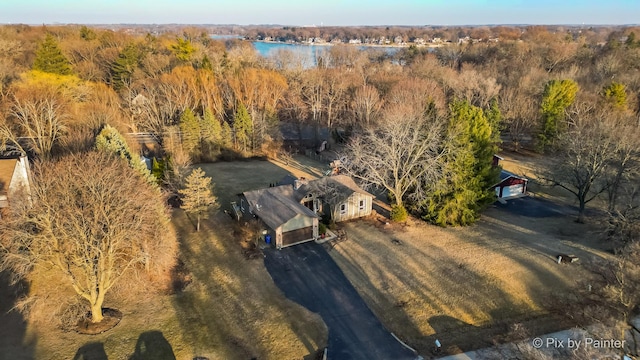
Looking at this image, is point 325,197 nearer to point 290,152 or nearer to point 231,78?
point 290,152

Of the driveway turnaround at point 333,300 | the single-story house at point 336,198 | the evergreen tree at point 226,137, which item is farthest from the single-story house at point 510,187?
the evergreen tree at point 226,137

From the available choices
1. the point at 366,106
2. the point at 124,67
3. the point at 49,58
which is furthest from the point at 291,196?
the point at 124,67

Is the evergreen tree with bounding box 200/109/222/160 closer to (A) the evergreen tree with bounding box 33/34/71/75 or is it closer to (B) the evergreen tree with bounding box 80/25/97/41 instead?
(A) the evergreen tree with bounding box 33/34/71/75

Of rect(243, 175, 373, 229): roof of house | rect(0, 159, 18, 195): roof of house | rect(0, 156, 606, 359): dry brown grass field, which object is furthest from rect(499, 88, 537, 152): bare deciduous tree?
rect(0, 159, 18, 195): roof of house

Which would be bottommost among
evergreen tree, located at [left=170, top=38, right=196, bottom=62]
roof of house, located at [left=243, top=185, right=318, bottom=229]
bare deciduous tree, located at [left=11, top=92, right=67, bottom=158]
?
roof of house, located at [left=243, top=185, right=318, bottom=229]

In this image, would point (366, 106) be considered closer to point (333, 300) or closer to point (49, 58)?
point (333, 300)

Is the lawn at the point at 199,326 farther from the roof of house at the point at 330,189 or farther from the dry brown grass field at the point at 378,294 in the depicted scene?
the roof of house at the point at 330,189
